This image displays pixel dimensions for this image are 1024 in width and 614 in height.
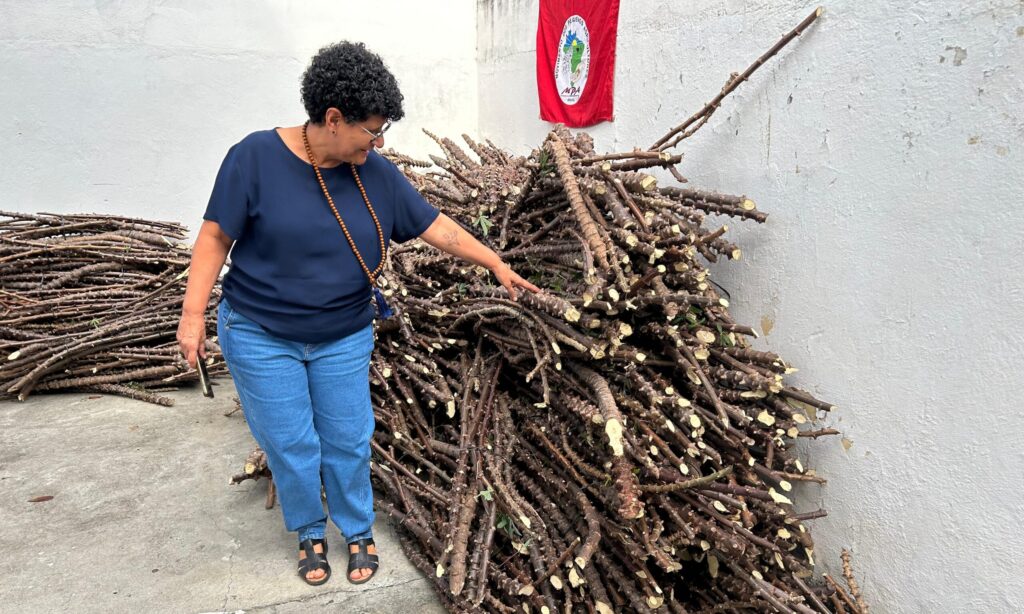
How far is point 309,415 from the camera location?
89.7 inches

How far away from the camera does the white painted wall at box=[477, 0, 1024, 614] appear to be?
1.89 meters

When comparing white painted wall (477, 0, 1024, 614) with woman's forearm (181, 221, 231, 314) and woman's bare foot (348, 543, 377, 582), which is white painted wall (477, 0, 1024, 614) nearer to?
woman's bare foot (348, 543, 377, 582)

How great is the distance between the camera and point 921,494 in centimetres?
212

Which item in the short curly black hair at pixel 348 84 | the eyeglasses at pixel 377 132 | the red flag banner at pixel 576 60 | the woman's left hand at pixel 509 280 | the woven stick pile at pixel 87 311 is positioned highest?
the red flag banner at pixel 576 60

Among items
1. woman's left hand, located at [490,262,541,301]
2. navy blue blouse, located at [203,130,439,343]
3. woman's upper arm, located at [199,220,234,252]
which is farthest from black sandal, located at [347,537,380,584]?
woman's upper arm, located at [199,220,234,252]

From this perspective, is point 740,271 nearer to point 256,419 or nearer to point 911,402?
point 911,402

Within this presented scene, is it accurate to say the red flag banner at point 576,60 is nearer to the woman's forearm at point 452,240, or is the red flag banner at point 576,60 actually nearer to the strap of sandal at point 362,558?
the woman's forearm at point 452,240

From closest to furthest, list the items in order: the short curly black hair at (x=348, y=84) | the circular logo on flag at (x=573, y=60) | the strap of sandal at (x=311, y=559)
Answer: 1. the short curly black hair at (x=348, y=84)
2. the strap of sandal at (x=311, y=559)
3. the circular logo on flag at (x=573, y=60)

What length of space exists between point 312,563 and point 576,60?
3.81 meters

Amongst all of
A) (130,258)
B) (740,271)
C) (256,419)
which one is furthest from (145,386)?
(740,271)

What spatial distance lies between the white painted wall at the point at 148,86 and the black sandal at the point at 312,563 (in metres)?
4.45

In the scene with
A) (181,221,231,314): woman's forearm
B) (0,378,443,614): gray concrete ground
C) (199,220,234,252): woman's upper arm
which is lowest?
(0,378,443,614): gray concrete ground

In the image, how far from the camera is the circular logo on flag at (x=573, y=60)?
4352mm

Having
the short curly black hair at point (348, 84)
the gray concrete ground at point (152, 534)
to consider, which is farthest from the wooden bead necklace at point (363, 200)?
the gray concrete ground at point (152, 534)
